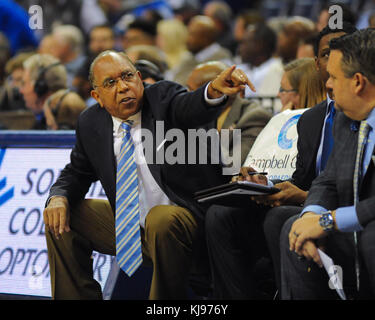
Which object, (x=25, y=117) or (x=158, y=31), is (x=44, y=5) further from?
(x=25, y=117)

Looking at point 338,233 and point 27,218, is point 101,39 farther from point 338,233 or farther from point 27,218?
point 338,233

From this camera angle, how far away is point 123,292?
13.3ft

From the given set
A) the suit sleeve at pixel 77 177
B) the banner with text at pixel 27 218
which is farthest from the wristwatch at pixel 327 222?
the banner with text at pixel 27 218

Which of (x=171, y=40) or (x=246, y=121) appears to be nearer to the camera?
(x=246, y=121)

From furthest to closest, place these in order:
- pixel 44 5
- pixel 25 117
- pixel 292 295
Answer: pixel 44 5 < pixel 25 117 < pixel 292 295

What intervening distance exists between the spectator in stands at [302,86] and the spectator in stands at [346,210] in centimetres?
109

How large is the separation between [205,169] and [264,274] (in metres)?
0.60

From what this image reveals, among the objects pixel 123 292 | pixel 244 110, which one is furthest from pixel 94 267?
pixel 244 110

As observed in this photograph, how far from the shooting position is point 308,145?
3389 millimetres

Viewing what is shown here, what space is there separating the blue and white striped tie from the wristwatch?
1082mm

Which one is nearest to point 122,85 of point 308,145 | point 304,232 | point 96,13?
point 308,145

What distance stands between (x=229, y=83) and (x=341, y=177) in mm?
700

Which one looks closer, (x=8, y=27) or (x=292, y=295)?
(x=292, y=295)

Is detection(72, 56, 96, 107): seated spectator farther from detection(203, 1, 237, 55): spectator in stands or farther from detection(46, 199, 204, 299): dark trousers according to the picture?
detection(46, 199, 204, 299): dark trousers
